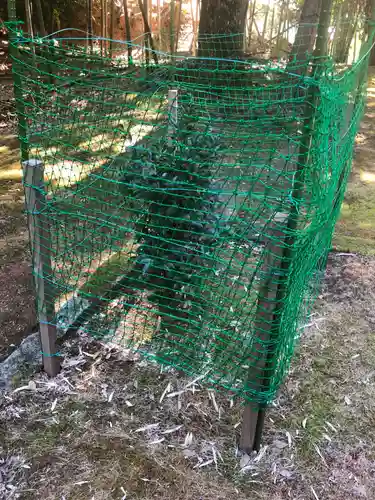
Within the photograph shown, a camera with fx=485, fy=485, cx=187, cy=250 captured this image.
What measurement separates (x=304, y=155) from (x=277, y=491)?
1450 millimetres

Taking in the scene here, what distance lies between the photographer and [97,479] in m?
2.16

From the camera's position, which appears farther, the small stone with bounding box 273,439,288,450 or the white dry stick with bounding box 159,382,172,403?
the white dry stick with bounding box 159,382,172,403

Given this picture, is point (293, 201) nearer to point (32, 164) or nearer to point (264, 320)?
point (264, 320)

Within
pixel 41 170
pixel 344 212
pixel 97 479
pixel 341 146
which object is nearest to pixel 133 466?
pixel 97 479

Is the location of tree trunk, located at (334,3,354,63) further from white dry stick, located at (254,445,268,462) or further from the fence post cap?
white dry stick, located at (254,445,268,462)

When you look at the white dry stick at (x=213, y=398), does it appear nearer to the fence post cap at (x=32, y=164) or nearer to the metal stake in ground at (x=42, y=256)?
the metal stake in ground at (x=42, y=256)

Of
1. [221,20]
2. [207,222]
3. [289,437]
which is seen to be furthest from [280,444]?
[221,20]

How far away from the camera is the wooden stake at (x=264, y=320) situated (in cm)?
A: 186

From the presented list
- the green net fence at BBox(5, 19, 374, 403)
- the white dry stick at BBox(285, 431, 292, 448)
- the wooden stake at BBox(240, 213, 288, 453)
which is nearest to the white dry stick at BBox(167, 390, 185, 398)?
the green net fence at BBox(5, 19, 374, 403)

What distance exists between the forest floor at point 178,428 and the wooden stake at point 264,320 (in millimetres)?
150

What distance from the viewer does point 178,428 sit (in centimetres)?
242

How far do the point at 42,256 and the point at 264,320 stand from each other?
3.86 feet

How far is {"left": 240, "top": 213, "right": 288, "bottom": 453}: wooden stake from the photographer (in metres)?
1.86

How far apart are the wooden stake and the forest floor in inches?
5.9
